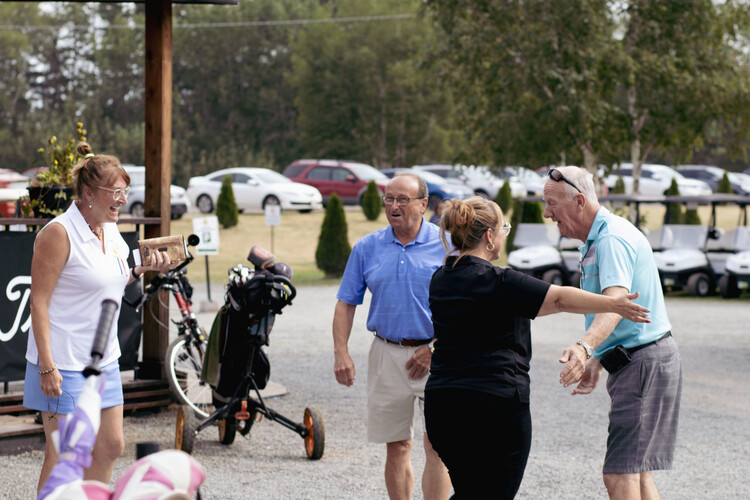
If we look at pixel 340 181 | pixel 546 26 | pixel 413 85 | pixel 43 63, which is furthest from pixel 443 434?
pixel 43 63

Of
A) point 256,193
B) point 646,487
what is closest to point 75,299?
point 646,487

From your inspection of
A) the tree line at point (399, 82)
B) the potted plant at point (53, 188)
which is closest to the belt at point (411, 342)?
the potted plant at point (53, 188)

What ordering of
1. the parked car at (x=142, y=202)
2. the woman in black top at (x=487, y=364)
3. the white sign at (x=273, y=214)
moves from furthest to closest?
the parked car at (x=142, y=202), the white sign at (x=273, y=214), the woman in black top at (x=487, y=364)

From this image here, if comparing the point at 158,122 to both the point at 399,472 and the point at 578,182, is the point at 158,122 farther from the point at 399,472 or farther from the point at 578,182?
the point at 578,182

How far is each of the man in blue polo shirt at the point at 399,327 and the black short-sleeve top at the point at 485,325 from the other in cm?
121

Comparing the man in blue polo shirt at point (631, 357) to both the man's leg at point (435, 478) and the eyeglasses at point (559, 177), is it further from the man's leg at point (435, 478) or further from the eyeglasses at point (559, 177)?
the man's leg at point (435, 478)

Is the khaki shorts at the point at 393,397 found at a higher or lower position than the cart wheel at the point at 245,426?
higher

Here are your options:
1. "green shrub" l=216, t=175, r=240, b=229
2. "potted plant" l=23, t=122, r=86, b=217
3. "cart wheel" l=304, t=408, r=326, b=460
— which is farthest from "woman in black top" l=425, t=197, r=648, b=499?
"green shrub" l=216, t=175, r=240, b=229

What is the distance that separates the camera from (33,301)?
403cm

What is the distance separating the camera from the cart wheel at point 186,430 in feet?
21.9

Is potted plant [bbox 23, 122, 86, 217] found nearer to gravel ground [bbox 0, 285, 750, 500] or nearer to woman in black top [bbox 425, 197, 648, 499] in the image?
gravel ground [bbox 0, 285, 750, 500]

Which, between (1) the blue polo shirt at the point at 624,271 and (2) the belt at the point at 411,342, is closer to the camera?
(1) the blue polo shirt at the point at 624,271

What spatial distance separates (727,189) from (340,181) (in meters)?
14.4

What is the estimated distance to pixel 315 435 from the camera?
22.3 feet
